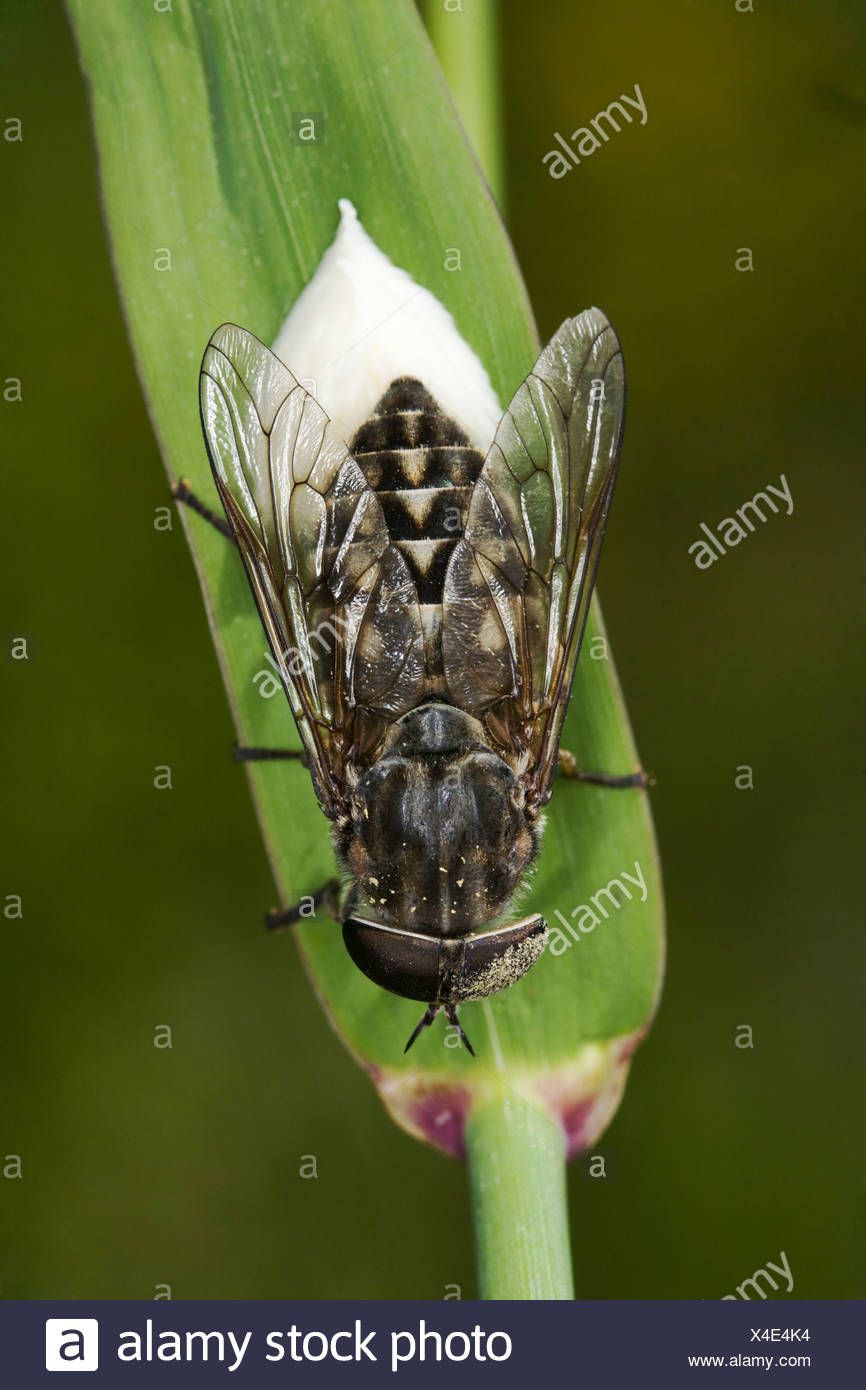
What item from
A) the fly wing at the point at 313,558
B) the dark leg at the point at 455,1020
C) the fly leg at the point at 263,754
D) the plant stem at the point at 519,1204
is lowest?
the plant stem at the point at 519,1204

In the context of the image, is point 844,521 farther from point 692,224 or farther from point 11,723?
point 11,723

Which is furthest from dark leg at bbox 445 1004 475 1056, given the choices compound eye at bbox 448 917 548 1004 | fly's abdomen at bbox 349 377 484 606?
fly's abdomen at bbox 349 377 484 606

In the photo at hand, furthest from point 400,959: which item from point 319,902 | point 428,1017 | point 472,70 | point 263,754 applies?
point 472,70

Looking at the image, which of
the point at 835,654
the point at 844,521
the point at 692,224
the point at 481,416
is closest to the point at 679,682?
the point at 835,654

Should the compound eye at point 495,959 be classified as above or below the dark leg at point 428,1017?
above

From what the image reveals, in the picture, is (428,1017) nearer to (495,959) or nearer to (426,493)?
(495,959)

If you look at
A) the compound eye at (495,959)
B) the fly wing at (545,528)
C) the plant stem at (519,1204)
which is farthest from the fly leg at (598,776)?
the plant stem at (519,1204)

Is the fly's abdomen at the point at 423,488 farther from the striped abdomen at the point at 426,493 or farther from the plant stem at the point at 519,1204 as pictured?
the plant stem at the point at 519,1204

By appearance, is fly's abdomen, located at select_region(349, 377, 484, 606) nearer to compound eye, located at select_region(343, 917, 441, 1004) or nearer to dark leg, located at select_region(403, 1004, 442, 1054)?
compound eye, located at select_region(343, 917, 441, 1004)

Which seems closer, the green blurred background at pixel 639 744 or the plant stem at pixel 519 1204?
the plant stem at pixel 519 1204
